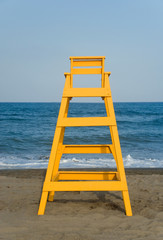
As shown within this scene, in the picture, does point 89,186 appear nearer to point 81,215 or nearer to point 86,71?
point 81,215

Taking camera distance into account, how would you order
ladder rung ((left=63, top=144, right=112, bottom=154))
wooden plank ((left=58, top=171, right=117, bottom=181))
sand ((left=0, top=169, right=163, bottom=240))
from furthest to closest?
ladder rung ((left=63, top=144, right=112, bottom=154)) < wooden plank ((left=58, top=171, right=117, bottom=181)) < sand ((left=0, top=169, right=163, bottom=240))

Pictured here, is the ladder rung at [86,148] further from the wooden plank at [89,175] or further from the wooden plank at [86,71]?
the wooden plank at [86,71]

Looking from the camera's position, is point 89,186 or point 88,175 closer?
point 89,186

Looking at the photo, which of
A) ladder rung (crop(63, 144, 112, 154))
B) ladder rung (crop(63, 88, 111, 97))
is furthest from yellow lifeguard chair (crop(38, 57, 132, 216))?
ladder rung (crop(63, 144, 112, 154))

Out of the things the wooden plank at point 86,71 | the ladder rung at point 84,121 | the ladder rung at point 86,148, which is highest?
the wooden plank at point 86,71

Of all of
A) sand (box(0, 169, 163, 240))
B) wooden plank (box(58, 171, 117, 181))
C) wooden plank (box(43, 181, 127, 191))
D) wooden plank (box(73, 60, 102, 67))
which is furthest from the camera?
wooden plank (box(58, 171, 117, 181))

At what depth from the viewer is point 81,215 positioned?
122 inches

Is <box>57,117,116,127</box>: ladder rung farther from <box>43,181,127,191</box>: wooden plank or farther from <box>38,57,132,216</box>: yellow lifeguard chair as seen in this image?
<box>43,181,127,191</box>: wooden plank

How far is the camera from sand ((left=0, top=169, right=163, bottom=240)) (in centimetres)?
253

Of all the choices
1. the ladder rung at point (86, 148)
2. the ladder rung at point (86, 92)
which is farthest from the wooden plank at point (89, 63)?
the ladder rung at point (86, 148)

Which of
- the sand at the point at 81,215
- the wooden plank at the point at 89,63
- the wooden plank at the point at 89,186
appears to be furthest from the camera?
the wooden plank at the point at 89,63

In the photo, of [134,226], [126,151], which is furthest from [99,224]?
[126,151]

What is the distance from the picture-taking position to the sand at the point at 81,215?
2.53 metres

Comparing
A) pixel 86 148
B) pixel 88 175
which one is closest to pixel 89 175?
pixel 88 175
